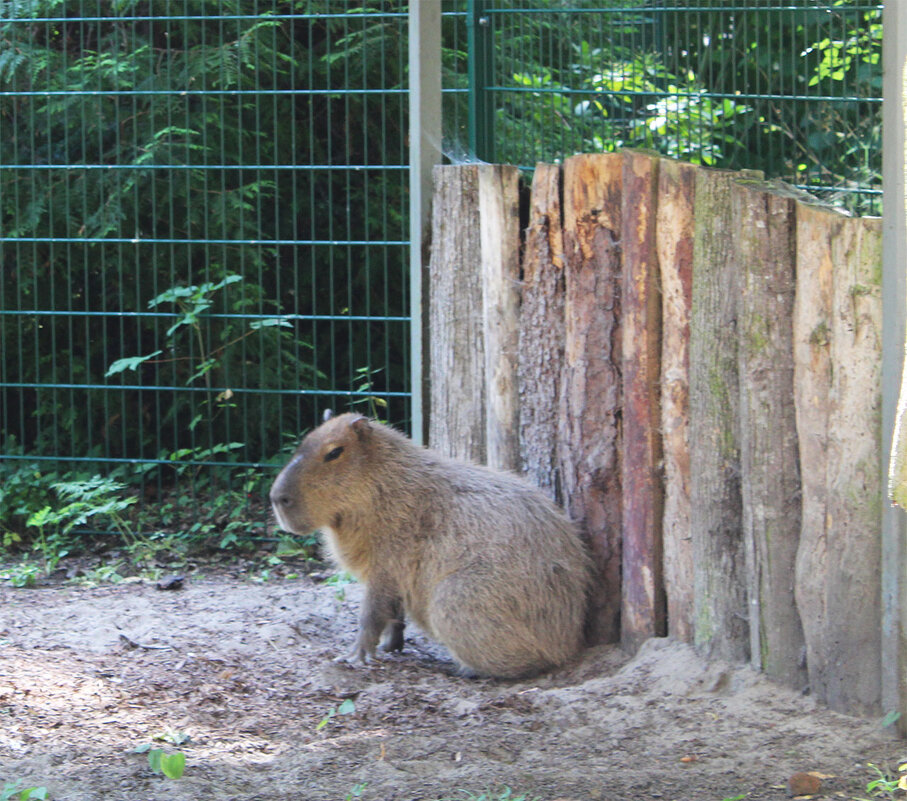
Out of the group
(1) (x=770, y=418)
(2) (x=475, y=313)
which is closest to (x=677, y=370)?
(1) (x=770, y=418)

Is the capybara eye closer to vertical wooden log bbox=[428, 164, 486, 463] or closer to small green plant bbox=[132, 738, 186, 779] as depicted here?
vertical wooden log bbox=[428, 164, 486, 463]

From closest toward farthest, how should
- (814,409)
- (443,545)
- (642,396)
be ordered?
1. (814,409)
2. (642,396)
3. (443,545)

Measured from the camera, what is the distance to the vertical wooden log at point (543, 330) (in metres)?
5.12

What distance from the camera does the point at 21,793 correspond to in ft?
11.8

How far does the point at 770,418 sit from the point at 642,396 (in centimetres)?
68

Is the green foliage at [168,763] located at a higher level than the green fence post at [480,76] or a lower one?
lower

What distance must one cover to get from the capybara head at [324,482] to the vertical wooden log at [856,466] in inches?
82.2

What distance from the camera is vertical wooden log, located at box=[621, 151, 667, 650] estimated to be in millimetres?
4684

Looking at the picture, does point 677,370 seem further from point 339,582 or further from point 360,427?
point 339,582

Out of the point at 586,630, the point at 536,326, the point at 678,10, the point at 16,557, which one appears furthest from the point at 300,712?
the point at 678,10

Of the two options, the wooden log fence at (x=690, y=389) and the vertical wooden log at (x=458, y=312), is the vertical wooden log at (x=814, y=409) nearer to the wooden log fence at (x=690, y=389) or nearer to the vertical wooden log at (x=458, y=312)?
the wooden log fence at (x=690, y=389)

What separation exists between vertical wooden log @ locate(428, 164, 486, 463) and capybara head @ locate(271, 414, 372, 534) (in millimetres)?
682

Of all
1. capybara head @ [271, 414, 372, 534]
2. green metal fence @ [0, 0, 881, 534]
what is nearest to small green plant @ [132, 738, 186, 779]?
capybara head @ [271, 414, 372, 534]

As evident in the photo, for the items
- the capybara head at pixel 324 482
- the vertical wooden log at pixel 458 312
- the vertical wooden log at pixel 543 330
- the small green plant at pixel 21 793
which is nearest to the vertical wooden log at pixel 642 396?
the vertical wooden log at pixel 543 330
